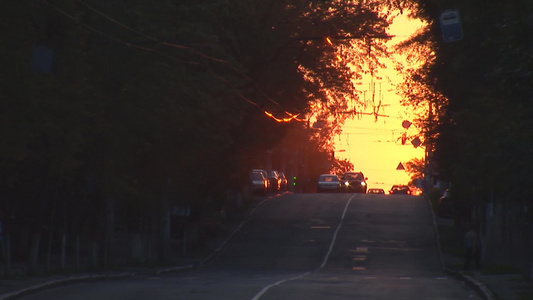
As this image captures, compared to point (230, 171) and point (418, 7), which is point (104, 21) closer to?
point (418, 7)

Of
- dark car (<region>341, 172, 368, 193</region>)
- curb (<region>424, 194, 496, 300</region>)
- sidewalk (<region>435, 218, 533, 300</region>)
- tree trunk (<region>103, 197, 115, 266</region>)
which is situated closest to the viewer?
sidewalk (<region>435, 218, 533, 300</region>)

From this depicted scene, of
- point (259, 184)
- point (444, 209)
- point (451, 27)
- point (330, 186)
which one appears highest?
point (451, 27)

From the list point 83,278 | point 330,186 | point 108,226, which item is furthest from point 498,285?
→ point 330,186

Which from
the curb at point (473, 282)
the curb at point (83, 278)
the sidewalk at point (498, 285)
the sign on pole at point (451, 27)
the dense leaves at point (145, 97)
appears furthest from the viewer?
the sign on pole at point (451, 27)

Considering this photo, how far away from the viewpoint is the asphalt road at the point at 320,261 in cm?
2188

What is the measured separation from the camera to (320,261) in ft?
137

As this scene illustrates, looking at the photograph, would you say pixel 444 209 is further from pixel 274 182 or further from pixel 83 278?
pixel 83 278

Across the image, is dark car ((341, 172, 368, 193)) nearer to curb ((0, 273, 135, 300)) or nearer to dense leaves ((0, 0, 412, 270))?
dense leaves ((0, 0, 412, 270))

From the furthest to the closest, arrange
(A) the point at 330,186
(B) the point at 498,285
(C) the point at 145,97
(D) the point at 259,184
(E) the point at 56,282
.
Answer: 1. (A) the point at 330,186
2. (D) the point at 259,184
3. (C) the point at 145,97
4. (B) the point at 498,285
5. (E) the point at 56,282

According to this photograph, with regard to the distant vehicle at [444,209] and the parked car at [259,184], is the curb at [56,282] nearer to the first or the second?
the distant vehicle at [444,209]

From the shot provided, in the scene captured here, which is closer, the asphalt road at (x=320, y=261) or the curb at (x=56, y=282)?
the curb at (x=56, y=282)

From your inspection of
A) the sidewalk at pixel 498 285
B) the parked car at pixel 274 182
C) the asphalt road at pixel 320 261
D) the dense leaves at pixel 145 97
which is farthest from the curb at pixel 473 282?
the parked car at pixel 274 182

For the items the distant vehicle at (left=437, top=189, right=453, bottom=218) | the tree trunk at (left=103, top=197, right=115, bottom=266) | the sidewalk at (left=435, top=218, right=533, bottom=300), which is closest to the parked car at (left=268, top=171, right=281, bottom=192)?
the distant vehicle at (left=437, top=189, right=453, bottom=218)

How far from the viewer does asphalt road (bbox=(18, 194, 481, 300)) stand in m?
21.9
